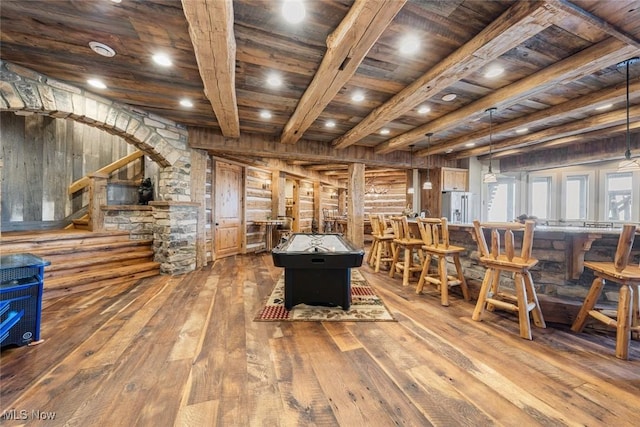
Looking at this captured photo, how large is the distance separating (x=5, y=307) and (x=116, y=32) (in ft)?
7.78

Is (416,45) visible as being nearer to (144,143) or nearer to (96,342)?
(96,342)

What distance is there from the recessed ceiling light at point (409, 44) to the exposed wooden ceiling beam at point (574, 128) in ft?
12.4

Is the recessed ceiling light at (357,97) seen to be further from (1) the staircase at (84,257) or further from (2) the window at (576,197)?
(2) the window at (576,197)

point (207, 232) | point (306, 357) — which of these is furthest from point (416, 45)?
point (207, 232)

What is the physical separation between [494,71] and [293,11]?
228cm

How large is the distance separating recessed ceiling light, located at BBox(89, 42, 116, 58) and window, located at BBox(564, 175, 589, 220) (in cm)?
907

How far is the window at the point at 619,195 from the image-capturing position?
5.37m

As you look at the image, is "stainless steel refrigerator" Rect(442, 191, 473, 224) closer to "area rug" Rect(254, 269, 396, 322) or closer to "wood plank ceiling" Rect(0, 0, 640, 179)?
"wood plank ceiling" Rect(0, 0, 640, 179)

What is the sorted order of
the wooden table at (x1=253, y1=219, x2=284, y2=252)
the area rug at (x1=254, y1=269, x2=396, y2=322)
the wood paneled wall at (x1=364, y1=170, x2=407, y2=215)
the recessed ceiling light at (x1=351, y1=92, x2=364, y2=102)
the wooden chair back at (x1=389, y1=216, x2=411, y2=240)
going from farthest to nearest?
the wood paneled wall at (x1=364, y1=170, x2=407, y2=215)
the wooden table at (x1=253, y1=219, x2=284, y2=252)
the wooden chair back at (x1=389, y1=216, x2=411, y2=240)
the recessed ceiling light at (x1=351, y1=92, x2=364, y2=102)
the area rug at (x1=254, y1=269, x2=396, y2=322)

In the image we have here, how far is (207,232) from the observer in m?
5.55

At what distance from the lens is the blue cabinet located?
1926 mm

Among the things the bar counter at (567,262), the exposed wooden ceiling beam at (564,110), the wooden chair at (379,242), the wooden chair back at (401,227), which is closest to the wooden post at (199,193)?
the wooden chair at (379,242)

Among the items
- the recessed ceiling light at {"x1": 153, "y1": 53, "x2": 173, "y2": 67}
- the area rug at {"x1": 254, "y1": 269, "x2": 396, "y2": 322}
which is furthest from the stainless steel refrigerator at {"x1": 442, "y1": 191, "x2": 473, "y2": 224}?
the recessed ceiling light at {"x1": 153, "y1": 53, "x2": 173, "y2": 67}

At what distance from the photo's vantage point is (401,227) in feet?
14.1
